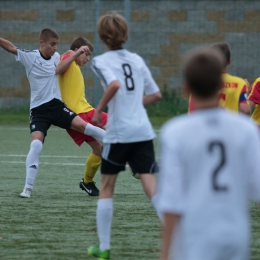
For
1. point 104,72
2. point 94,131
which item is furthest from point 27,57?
point 104,72

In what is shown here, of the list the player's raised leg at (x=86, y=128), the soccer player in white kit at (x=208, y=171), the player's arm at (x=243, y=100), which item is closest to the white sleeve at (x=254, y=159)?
the soccer player in white kit at (x=208, y=171)

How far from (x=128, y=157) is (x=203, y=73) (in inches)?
91.8

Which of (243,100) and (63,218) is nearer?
(243,100)

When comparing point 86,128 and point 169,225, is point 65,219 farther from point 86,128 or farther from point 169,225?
point 169,225

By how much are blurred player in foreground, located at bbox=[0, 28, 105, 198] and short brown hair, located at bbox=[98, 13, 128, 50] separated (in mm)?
2894

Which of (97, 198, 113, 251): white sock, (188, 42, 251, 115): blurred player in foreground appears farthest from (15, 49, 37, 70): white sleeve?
(97, 198, 113, 251): white sock

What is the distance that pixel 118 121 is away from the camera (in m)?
5.11

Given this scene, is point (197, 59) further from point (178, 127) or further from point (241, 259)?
point (241, 259)

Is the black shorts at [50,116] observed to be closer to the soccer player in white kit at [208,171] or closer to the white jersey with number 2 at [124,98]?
the white jersey with number 2 at [124,98]

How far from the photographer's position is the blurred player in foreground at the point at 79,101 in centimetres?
823

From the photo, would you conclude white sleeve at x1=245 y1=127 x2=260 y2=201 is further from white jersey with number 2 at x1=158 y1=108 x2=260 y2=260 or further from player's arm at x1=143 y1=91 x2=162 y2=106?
player's arm at x1=143 y1=91 x2=162 y2=106

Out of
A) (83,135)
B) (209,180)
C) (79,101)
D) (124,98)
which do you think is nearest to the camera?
(209,180)

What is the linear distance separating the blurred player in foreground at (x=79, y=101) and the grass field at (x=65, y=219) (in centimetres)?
20

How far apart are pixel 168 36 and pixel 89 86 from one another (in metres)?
2.06
